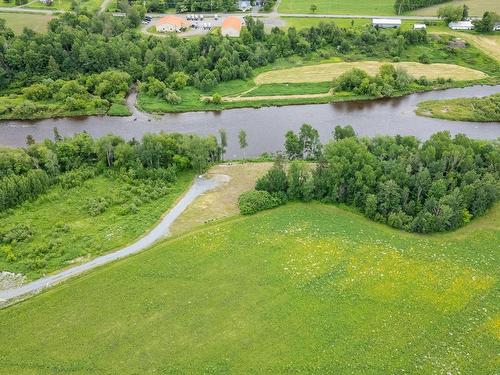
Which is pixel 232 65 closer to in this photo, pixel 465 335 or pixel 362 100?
pixel 362 100

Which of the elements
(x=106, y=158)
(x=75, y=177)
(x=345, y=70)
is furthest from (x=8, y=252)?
(x=345, y=70)

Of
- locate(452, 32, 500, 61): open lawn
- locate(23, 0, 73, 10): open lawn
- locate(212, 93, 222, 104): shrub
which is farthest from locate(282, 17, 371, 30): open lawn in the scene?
locate(23, 0, 73, 10): open lawn

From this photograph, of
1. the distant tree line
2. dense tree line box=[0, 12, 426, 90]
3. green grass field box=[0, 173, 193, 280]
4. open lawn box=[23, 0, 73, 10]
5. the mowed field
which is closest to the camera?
green grass field box=[0, 173, 193, 280]

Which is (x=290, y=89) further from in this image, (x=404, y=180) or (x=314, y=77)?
(x=404, y=180)

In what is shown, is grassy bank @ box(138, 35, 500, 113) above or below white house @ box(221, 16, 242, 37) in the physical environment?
below

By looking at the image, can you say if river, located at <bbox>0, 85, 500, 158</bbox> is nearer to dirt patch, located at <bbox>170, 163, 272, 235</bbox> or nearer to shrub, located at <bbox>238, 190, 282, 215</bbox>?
dirt patch, located at <bbox>170, 163, 272, 235</bbox>

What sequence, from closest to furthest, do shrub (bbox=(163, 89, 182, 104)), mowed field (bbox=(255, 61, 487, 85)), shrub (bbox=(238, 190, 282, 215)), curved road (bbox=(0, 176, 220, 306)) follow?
curved road (bbox=(0, 176, 220, 306)) < shrub (bbox=(238, 190, 282, 215)) < shrub (bbox=(163, 89, 182, 104)) < mowed field (bbox=(255, 61, 487, 85))

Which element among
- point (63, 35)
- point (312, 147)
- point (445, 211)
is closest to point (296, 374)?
point (445, 211)
